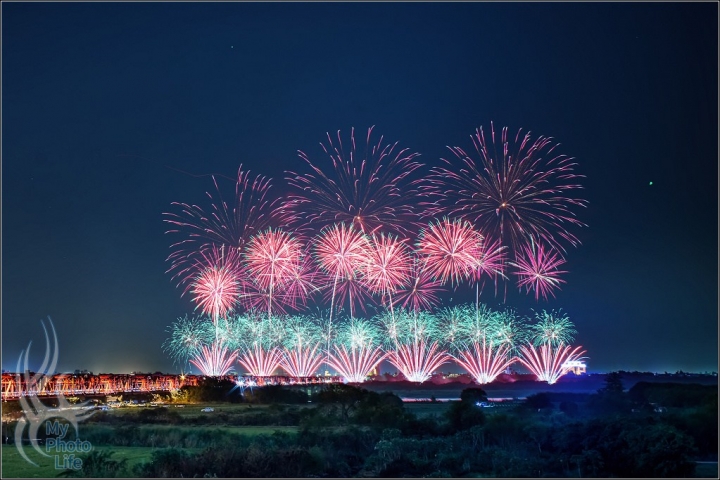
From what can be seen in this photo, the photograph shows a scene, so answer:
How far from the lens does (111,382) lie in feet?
182

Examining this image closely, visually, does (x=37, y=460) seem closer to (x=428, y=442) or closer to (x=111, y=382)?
(x=428, y=442)

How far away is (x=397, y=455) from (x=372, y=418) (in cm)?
610

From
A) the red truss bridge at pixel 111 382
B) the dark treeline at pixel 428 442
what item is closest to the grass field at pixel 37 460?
the dark treeline at pixel 428 442

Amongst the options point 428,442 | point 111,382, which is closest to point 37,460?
point 428,442

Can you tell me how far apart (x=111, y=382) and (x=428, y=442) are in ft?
127

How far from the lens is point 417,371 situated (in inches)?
1532

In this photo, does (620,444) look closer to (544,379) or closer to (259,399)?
(544,379)

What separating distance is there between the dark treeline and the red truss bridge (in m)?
9.64

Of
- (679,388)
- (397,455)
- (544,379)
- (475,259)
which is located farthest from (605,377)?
(397,455)

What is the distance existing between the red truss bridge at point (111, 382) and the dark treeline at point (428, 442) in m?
→ 9.64

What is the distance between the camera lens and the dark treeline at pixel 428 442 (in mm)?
21703

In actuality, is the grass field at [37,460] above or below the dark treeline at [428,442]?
below

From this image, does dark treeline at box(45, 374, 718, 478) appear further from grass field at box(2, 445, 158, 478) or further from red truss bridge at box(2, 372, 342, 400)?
red truss bridge at box(2, 372, 342, 400)

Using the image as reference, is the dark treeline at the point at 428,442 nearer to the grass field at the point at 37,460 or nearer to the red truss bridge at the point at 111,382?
the grass field at the point at 37,460
